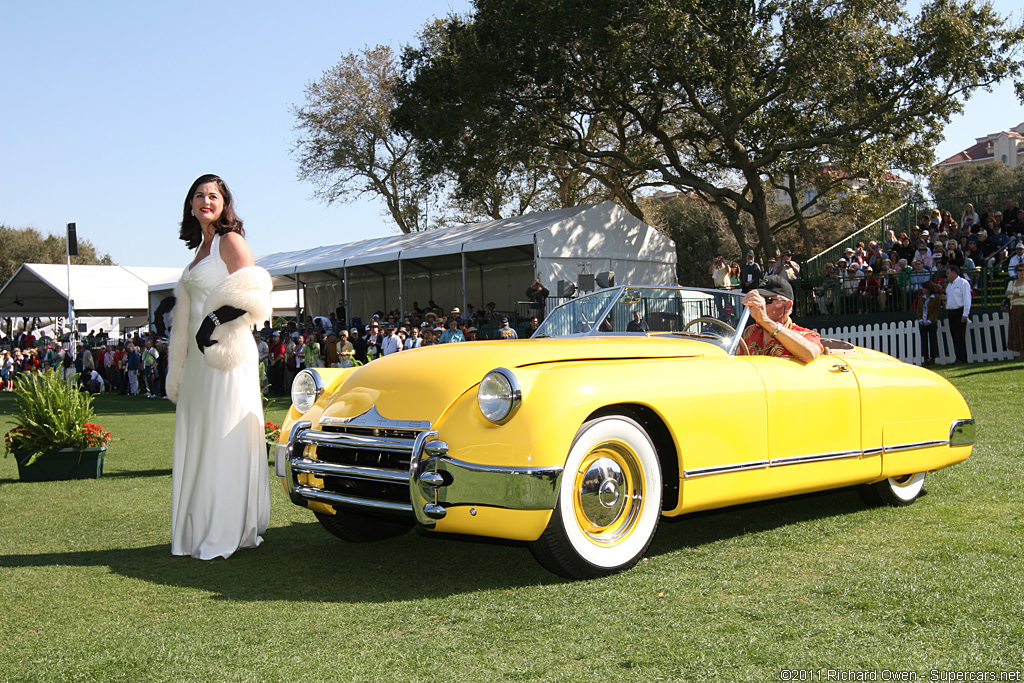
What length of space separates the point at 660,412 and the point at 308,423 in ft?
5.99

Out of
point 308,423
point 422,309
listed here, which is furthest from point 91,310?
Result: point 308,423

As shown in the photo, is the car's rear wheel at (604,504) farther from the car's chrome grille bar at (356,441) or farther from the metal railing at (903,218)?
the metal railing at (903,218)

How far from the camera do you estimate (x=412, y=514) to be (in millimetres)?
4133

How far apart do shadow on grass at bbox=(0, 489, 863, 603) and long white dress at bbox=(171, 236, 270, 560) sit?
139 mm

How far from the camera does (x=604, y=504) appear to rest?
4273mm

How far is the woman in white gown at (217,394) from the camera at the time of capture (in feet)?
16.3

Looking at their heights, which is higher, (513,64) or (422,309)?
(513,64)

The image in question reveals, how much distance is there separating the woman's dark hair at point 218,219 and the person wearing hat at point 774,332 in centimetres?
305

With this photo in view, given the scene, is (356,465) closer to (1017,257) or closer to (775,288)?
(775,288)

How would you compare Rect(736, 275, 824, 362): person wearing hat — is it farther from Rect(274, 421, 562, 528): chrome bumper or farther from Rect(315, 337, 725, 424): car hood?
Rect(274, 421, 562, 528): chrome bumper

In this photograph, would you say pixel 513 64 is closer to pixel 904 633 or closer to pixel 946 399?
pixel 946 399

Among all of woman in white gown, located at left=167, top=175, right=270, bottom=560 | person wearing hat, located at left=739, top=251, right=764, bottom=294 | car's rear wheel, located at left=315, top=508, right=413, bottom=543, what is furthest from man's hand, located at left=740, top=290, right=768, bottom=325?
person wearing hat, located at left=739, top=251, right=764, bottom=294

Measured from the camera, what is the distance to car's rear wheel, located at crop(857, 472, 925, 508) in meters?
Result: 5.71

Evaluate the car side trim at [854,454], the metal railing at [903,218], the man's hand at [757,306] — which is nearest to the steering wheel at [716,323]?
the man's hand at [757,306]
